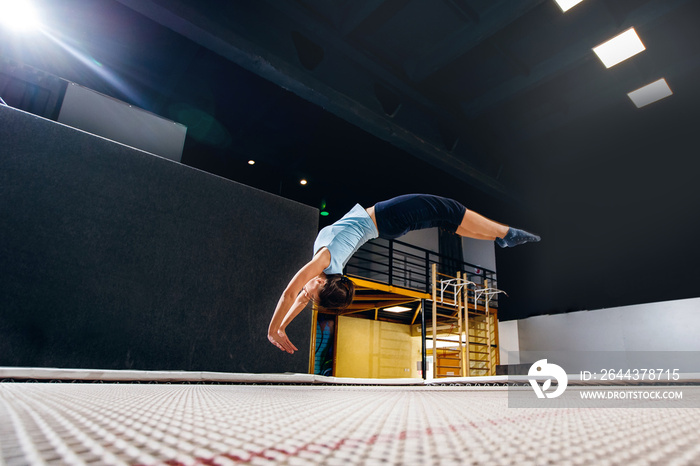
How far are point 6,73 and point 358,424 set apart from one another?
11.5 ft

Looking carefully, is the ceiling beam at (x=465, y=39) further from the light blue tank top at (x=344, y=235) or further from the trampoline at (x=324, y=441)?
the trampoline at (x=324, y=441)

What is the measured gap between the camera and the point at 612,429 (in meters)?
0.37

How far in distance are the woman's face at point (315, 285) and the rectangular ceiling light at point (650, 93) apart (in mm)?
3878

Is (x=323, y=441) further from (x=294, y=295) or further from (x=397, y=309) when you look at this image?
(x=397, y=309)

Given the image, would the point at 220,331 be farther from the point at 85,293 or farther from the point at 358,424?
the point at 358,424

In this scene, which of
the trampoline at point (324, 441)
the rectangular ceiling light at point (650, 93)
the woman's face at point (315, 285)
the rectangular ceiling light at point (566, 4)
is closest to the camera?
the trampoline at point (324, 441)

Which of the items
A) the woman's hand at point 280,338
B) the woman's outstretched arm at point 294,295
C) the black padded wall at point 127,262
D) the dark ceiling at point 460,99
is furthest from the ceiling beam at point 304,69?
the woman's hand at point 280,338

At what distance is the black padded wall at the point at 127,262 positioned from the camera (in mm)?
2082

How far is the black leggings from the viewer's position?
6.92 feet

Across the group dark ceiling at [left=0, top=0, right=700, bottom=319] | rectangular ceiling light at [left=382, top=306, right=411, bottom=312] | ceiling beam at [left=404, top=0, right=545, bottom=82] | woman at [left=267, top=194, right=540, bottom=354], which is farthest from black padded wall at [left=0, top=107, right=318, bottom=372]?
rectangular ceiling light at [left=382, top=306, right=411, bottom=312]

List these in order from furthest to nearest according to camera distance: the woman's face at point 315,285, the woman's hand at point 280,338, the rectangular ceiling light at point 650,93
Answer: the rectangular ceiling light at point 650,93
the woman's hand at point 280,338
the woman's face at point 315,285

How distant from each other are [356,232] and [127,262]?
1.47m

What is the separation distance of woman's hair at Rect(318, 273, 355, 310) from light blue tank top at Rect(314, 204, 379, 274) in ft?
0.22

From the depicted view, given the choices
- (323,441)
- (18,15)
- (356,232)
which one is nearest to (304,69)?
(356,232)
